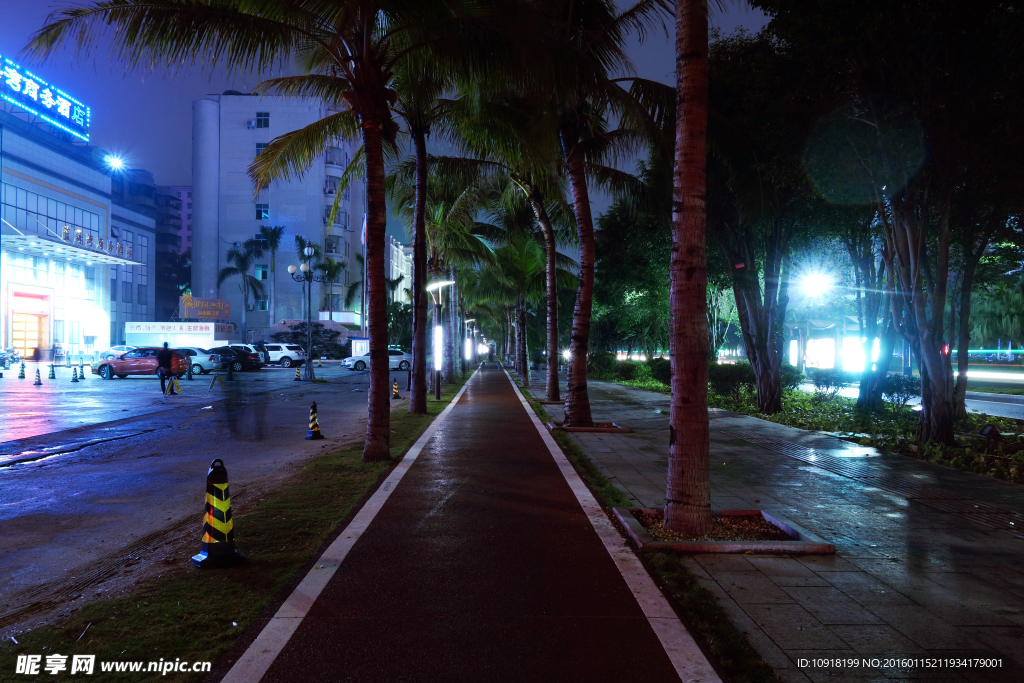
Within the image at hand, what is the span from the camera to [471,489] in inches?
337

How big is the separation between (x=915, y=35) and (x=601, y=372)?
33573mm

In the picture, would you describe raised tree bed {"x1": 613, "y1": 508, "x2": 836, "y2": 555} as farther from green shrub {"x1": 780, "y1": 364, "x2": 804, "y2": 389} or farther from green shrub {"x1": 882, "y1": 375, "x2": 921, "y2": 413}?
green shrub {"x1": 780, "y1": 364, "x2": 804, "y2": 389}

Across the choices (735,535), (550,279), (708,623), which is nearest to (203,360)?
(550,279)

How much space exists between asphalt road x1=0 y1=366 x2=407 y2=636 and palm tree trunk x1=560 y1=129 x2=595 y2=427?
4956mm

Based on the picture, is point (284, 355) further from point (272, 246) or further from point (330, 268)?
point (272, 246)

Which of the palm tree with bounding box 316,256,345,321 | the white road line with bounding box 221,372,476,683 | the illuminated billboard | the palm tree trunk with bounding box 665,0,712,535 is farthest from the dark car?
the palm tree trunk with bounding box 665,0,712,535

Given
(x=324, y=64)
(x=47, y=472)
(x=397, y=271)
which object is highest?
(x=397, y=271)

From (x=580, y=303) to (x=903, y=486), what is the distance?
766 cm

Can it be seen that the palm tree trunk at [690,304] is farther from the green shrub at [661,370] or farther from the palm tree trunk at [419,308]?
the green shrub at [661,370]

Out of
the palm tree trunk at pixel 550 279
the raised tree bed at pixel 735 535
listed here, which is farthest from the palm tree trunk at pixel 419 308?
the raised tree bed at pixel 735 535

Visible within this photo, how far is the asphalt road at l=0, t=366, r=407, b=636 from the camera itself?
614cm

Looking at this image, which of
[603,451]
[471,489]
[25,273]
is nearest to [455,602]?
[471,489]

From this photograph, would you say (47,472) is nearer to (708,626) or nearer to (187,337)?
(708,626)

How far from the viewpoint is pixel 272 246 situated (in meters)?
71.4
